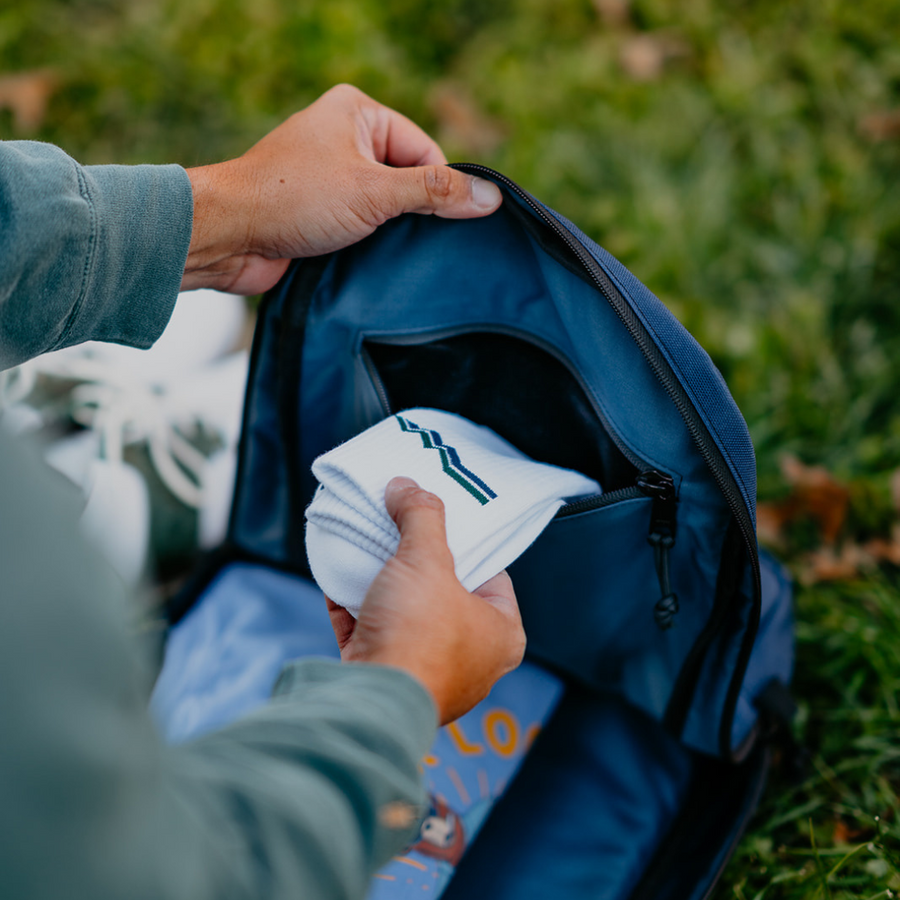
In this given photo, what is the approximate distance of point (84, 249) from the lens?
79cm

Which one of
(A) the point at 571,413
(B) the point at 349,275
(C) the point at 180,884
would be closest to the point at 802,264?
(A) the point at 571,413

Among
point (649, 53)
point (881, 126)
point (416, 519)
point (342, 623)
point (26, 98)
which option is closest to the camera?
point (416, 519)

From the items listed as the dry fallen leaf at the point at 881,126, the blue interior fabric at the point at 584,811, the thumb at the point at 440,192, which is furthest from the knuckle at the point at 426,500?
the dry fallen leaf at the point at 881,126

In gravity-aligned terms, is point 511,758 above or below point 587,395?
below

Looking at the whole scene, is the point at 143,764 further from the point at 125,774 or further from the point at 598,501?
the point at 598,501

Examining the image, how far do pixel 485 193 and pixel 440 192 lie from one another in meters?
0.05

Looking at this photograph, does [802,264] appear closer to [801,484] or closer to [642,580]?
[801,484]

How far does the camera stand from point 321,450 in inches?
42.7

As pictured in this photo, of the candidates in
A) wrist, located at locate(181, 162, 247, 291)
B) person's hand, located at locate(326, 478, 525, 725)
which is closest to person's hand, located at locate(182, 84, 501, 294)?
wrist, located at locate(181, 162, 247, 291)

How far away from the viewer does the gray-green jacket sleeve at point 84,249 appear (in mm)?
732

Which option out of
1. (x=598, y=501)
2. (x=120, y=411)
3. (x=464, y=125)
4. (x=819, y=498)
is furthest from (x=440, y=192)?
(x=464, y=125)

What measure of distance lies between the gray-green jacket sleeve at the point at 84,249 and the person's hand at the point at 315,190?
69mm

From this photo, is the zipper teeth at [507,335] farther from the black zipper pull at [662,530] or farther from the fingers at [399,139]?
the fingers at [399,139]

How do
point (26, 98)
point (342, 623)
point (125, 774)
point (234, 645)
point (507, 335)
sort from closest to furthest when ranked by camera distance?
point (125, 774) → point (342, 623) → point (507, 335) → point (234, 645) → point (26, 98)
